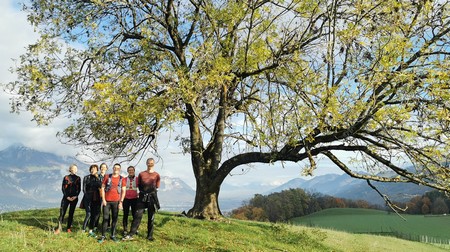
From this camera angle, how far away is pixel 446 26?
14266 millimetres

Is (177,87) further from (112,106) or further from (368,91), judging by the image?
(368,91)

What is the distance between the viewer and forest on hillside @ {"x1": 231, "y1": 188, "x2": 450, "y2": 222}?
69.7 m

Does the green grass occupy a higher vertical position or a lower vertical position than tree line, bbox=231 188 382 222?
lower

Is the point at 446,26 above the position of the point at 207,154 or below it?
above

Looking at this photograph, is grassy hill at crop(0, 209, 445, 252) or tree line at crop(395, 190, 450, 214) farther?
tree line at crop(395, 190, 450, 214)

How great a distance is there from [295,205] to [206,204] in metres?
53.0

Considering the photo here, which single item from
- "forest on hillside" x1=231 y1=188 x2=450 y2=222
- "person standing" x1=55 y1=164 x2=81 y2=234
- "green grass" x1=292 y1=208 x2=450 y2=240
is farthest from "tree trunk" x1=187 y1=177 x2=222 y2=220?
"forest on hillside" x1=231 y1=188 x2=450 y2=222

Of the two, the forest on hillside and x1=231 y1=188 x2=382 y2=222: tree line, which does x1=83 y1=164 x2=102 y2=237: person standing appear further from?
x1=231 y1=188 x2=382 y2=222: tree line

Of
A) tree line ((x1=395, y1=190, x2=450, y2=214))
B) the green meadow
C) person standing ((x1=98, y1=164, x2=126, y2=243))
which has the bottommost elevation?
the green meadow

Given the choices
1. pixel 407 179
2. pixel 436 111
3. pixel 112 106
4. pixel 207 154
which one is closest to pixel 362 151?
pixel 407 179

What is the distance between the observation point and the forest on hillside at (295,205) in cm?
6969

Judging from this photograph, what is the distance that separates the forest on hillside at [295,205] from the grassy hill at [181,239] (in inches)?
1850

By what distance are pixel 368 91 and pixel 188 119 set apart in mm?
10499

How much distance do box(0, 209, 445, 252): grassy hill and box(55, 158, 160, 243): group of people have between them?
2.32 ft
